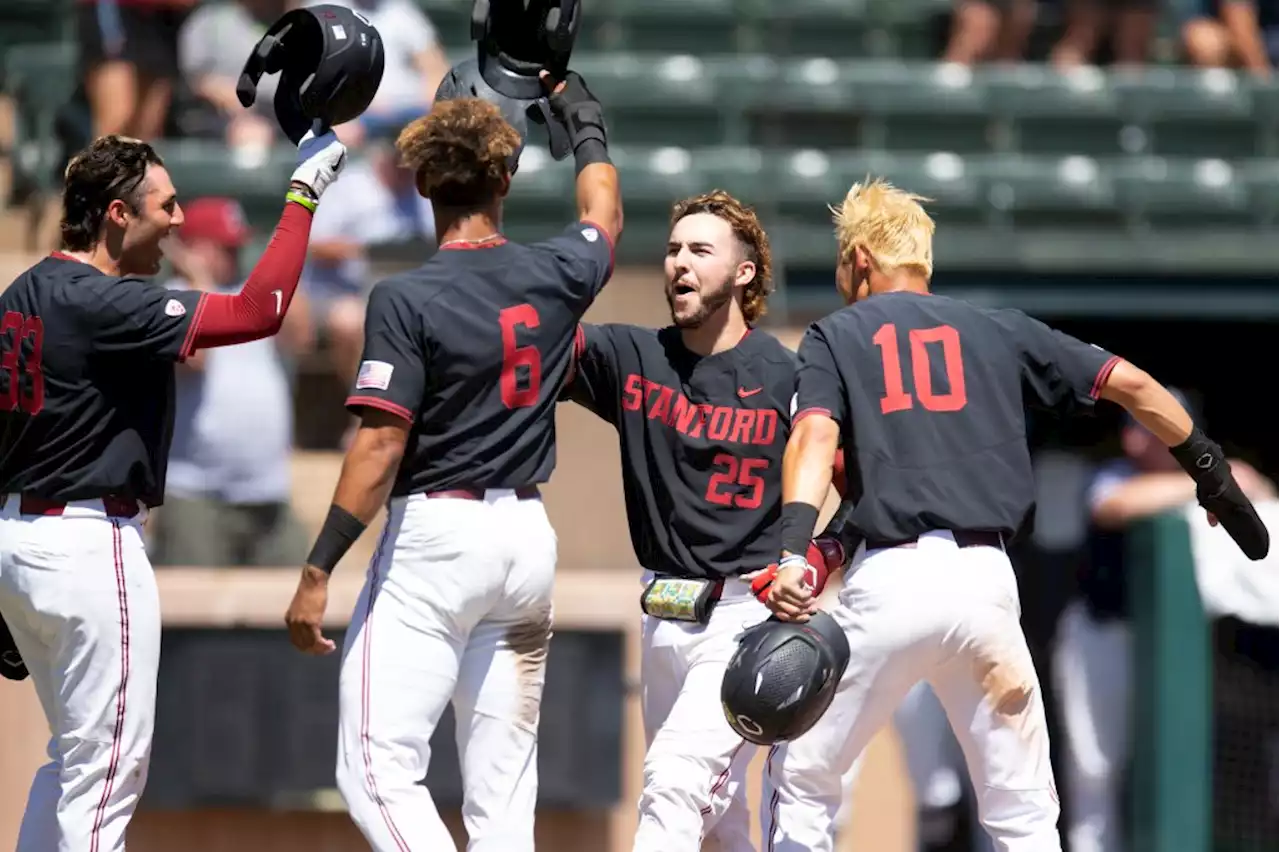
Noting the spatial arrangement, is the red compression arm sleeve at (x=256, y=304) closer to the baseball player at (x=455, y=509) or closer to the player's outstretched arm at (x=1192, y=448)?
the baseball player at (x=455, y=509)

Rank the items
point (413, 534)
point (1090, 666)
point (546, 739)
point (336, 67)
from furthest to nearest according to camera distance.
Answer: point (1090, 666) → point (546, 739) → point (336, 67) → point (413, 534)

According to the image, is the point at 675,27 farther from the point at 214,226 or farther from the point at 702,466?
the point at 702,466

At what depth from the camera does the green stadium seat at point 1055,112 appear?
942cm

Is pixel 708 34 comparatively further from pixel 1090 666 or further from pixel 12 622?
pixel 12 622

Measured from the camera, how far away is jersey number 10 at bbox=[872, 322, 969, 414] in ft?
14.6

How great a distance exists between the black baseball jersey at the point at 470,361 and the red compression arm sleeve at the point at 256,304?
209 millimetres

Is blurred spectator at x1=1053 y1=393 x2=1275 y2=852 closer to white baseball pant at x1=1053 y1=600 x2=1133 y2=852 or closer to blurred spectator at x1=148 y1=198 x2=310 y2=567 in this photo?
white baseball pant at x1=1053 y1=600 x2=1133 y2=852

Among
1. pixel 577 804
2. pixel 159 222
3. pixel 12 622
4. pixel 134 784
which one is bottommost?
pixel 577 804

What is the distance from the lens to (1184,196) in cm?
912

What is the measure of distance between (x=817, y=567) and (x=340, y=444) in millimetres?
2760

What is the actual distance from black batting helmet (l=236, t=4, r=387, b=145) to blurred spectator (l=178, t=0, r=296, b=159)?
366 centimetres

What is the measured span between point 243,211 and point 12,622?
13.1 ft

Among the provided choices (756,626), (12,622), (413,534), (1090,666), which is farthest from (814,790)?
(1090,666)

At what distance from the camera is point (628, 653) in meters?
6.25
